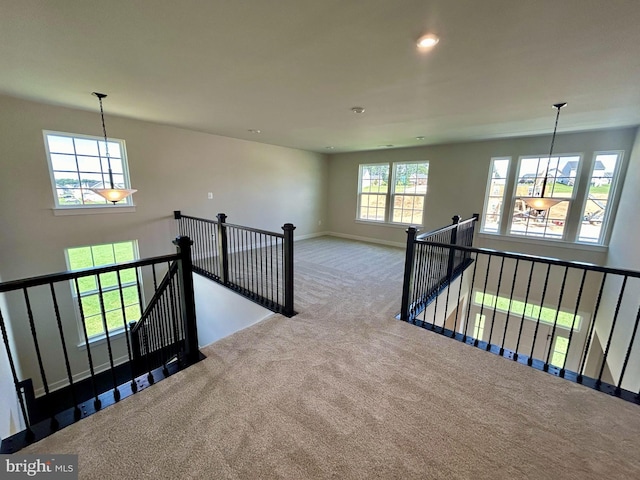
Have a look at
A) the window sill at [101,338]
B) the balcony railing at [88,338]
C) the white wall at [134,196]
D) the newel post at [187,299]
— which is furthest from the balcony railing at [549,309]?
the window sill at [101,338]

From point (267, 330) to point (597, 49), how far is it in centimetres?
352

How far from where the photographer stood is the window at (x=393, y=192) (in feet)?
20.8

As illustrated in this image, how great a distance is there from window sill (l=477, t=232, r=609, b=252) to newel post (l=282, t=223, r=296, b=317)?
4.66 m

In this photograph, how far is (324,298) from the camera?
356 cm

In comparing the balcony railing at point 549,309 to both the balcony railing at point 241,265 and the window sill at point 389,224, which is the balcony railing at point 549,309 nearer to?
the window sill at point 389,224

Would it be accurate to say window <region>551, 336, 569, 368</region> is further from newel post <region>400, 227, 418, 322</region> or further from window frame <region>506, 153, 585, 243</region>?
newel post <region>400, 227, 418, 322</region>

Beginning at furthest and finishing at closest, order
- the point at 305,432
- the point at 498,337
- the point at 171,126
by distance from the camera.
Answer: the point at 498,337
the point at 171,126
the point at 305,432

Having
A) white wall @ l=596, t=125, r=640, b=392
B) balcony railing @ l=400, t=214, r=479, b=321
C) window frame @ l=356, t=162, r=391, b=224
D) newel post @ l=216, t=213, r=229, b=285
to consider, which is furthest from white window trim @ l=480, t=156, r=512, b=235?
newel post @ l=216, t=213, r=229, b=285

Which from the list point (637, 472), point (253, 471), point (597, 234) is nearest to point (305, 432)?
point (253, 471)

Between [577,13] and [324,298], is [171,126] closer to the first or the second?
[324,298]

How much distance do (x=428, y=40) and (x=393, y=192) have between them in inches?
203

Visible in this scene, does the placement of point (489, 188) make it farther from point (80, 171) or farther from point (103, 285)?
point (103, 285)

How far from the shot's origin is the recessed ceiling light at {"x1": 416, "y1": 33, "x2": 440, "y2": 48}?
172cm

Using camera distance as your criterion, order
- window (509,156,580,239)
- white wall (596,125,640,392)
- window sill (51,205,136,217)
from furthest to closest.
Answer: window (509,156,580,239) < window sill (51,205,136,217) < white wall (596,125,640,392)
